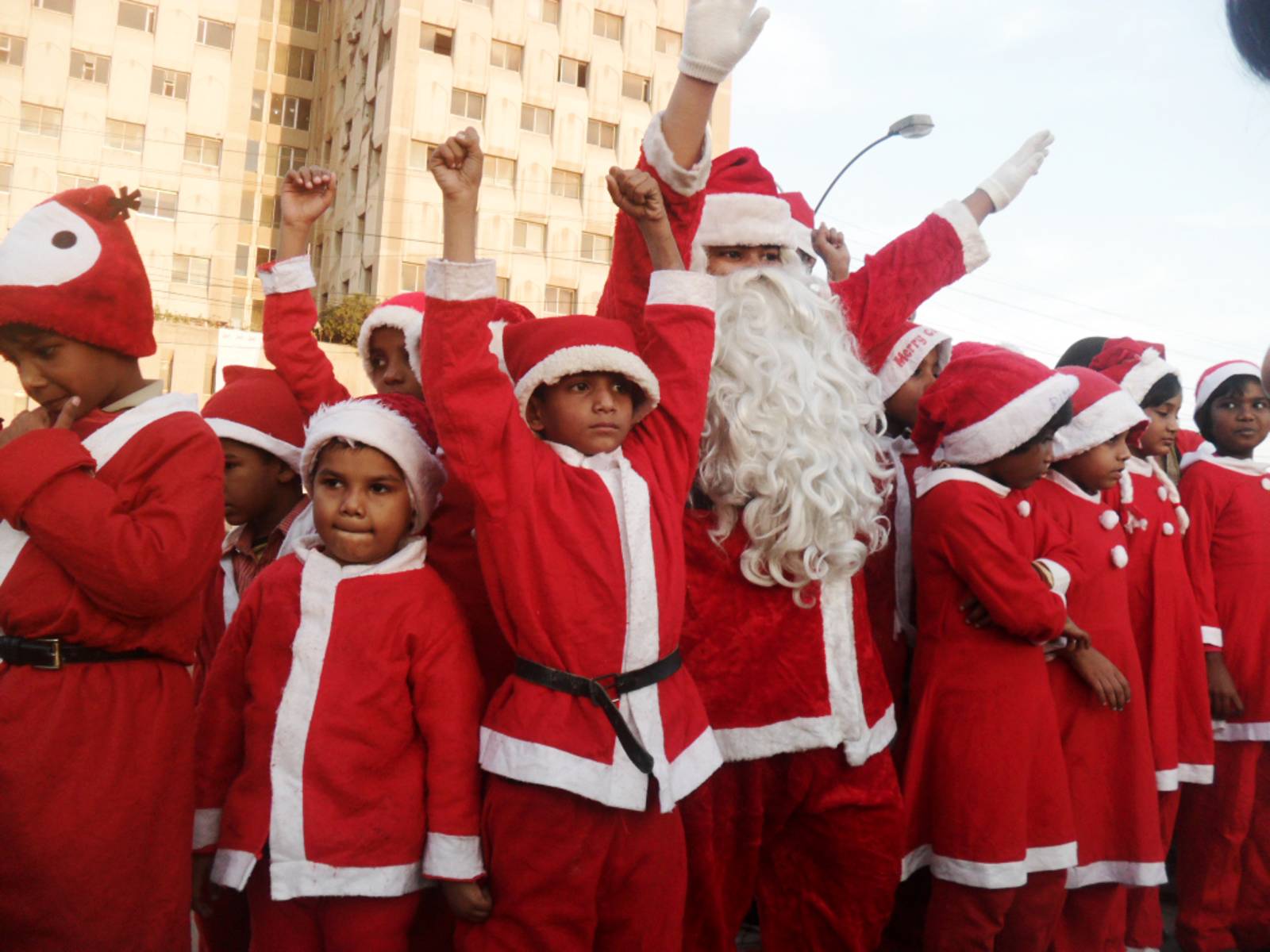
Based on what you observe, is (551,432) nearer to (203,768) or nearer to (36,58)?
(203,768)

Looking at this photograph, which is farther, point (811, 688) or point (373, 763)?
point (811, 688)

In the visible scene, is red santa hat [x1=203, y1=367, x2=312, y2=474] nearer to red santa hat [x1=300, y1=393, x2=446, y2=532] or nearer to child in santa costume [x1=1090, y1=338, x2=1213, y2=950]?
red santa hat [x1=300, y1=393, x2=446, y2=532]

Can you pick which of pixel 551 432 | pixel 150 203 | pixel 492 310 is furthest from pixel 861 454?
pixel 150 203

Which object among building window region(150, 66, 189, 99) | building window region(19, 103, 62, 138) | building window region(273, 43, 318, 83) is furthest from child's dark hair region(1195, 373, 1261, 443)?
building window region(273, 43, 318, 83)

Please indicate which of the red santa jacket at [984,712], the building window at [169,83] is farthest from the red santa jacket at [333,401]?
the building window at [169,83]

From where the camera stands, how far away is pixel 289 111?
38.2 meters

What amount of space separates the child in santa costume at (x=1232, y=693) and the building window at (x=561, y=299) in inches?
1079

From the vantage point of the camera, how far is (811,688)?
8.36 feet

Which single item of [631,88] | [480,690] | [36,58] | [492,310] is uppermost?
[631,88]

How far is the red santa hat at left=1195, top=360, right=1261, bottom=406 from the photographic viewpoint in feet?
14.2

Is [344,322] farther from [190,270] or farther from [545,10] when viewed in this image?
[545,10]

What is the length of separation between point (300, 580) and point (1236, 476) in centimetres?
387

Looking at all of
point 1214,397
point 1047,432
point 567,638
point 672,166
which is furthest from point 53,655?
point 1214,397

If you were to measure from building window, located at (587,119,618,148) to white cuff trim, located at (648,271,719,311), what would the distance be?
3138 centimetres
